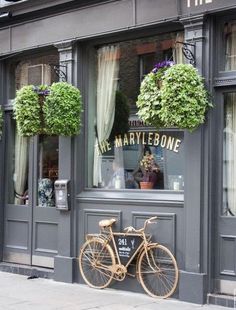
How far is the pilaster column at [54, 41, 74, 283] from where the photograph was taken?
9.16m

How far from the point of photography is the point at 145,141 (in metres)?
8.81

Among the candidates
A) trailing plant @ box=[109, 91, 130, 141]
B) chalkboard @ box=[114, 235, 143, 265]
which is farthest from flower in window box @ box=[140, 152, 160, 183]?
chalkboard @ box=[114, 235, 143, 265]

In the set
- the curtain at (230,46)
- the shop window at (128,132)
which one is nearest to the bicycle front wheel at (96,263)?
the shop window at (128,132)

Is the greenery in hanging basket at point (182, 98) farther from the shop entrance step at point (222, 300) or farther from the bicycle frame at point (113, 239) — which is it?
the shop entrance step at point (222, 300)

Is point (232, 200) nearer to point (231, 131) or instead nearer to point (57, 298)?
point (231, 131)

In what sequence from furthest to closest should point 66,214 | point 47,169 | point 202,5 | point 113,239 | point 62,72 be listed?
1. point 47,169
2. point 62,72
3. point 66,214
4. point 113,239
5. point 202,5

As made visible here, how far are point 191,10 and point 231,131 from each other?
177 centimetres

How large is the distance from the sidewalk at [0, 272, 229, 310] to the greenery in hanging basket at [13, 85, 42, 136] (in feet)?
8.02

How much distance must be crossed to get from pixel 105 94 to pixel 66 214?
2088 millimetres

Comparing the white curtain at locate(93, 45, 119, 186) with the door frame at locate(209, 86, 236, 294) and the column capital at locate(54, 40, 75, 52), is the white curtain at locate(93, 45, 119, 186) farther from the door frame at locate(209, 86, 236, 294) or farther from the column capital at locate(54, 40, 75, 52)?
the door frame at locate(209, 86, 236, 294)

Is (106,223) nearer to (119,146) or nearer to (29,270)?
(119,146)

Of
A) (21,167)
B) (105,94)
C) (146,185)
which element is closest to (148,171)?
(146,185)

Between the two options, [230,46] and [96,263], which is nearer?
[230,46]

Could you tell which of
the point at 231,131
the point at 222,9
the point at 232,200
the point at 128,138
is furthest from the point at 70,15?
the point at 232,200
